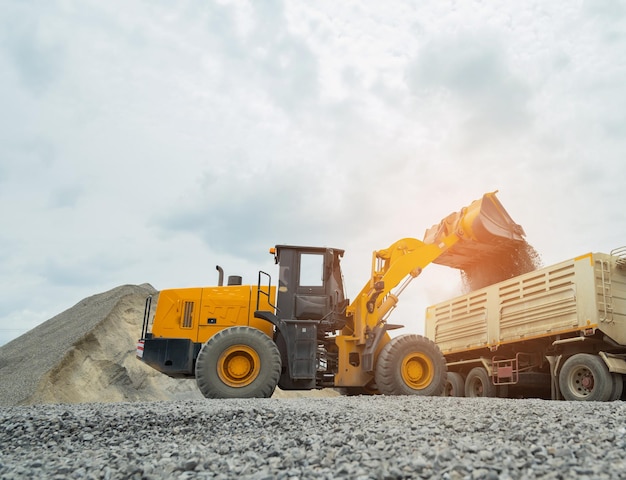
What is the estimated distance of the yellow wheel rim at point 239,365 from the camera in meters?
8.36

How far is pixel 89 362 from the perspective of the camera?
14.2 meters

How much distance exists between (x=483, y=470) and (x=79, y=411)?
15.8ft

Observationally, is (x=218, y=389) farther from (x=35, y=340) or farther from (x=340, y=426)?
(x=35, y=340)

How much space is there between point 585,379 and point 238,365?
6.39 m

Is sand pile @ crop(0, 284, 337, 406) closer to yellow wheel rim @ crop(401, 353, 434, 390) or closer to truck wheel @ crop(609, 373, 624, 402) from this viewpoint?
yellow wheel rim @ crop(401, 353, 434, 390)

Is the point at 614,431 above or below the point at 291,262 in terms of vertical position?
below

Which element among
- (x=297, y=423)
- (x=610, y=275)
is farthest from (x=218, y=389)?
(x=610, y=275)

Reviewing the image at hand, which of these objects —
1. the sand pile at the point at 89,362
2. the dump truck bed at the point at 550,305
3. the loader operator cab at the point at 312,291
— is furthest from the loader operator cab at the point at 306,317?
the sand pile at the point at 89,362

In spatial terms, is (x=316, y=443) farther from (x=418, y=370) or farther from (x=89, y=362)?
(x=89, y=362)

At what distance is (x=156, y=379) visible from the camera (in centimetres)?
1545

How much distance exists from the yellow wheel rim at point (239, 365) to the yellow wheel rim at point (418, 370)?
8.30ft

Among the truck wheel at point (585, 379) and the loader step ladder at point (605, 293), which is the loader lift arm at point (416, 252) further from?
the truck wheel at point (585, 379)

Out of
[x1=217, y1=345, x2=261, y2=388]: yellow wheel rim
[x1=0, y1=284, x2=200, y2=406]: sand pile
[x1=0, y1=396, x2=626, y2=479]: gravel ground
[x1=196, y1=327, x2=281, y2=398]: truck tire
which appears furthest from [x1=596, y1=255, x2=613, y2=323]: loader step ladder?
[x1=0, y1=284, x2=200, y2=406]: sand pile

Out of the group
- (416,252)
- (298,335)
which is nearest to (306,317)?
(298,335)
